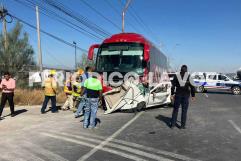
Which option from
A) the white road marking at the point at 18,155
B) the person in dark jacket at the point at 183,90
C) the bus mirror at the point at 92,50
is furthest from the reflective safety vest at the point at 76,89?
the white road marking at the point at 18,155

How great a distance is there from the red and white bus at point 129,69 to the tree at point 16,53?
9217 mm

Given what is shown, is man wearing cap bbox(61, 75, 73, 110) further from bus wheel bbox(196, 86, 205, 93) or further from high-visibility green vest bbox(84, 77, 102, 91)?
bus wheel bbox(196, 86, 205, 93)

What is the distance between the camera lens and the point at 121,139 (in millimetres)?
7953

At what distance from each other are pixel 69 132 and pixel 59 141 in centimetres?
117

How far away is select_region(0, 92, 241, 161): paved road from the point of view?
6.43m

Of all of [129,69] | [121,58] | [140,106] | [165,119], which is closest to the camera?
[165,119]

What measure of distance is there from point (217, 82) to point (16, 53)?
17.5m

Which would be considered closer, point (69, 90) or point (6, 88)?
point (6, 88)

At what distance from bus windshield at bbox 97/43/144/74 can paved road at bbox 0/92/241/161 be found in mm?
4354

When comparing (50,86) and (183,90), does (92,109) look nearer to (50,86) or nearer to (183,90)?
(183,90)

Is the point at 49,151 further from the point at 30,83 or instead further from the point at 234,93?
the point at 234,93

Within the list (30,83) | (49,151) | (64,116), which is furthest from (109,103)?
(30,83)

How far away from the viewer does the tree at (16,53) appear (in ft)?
77.6

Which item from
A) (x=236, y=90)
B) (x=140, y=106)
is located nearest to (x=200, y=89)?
(x=236, y=90)
